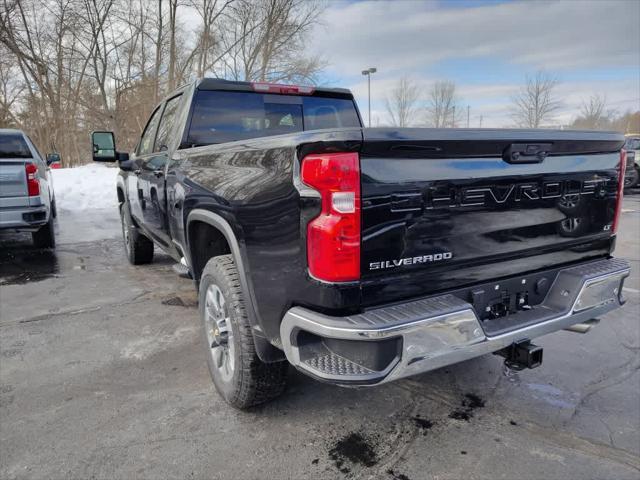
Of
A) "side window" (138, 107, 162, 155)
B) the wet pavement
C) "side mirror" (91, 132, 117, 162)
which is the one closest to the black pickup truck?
the wet pavement

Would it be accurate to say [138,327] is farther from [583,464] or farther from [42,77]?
[42,77]

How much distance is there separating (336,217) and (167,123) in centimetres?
305

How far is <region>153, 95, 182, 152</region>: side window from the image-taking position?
405 centimetres

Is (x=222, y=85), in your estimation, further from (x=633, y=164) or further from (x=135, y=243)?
(x=633, y=164)

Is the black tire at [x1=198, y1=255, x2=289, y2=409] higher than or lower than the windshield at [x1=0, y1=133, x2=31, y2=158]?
lower

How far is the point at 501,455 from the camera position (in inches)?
92.0

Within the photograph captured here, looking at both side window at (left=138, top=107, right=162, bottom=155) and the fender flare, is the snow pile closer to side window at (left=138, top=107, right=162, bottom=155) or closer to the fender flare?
side window at (left=138, top=107, right=162, bottom=155)

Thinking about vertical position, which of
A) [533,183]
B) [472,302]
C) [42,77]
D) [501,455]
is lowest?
[501,455]

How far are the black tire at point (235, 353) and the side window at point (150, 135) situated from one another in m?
2.48

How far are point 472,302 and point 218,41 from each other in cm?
2388

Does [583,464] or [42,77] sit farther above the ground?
[42,77]

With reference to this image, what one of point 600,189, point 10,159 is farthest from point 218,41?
point 600,189

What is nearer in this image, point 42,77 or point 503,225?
point 503,225

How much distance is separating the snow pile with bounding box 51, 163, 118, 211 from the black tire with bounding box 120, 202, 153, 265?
6.44 m
